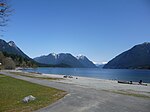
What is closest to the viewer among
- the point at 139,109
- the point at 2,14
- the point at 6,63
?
the point at 139,109

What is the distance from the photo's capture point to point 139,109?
1594 cm

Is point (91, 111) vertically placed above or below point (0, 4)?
below

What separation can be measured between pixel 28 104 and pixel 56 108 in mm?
2500

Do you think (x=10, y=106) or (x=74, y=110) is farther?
(x=10, y=106)

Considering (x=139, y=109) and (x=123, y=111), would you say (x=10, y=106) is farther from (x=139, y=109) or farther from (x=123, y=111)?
(x=139, y=109)

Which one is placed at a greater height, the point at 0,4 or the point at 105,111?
the point at 0,4

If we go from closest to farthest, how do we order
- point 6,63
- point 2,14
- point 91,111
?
point 91,111
point 2,14
point 6,63

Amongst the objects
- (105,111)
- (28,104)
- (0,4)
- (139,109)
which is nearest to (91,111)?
(105,111)

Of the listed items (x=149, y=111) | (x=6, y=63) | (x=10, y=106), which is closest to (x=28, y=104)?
(x=10, y=106)

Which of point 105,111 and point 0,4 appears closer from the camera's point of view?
point 105,111

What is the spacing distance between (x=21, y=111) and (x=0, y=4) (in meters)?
6.89

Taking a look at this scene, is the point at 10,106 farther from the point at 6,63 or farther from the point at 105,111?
the point at 6,63

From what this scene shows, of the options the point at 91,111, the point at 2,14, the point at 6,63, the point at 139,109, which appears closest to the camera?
the point at 91,111

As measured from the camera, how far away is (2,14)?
17.3 metres
